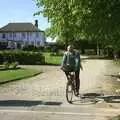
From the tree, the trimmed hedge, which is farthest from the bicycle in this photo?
the trimmed hedge

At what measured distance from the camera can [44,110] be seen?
14.2 metres

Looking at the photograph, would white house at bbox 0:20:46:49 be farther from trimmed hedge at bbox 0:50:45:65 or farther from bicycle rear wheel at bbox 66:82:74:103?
bicycle rear wheel at bbox 66:82:74:103

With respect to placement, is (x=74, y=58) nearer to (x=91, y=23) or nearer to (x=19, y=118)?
(x=91, y=23)

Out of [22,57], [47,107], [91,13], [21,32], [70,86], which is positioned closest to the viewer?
[47,107]

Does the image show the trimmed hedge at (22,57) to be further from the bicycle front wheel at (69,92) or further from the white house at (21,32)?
the white house at (21,32)

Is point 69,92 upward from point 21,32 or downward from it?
downward

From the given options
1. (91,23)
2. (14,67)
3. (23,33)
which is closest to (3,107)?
(91,23)

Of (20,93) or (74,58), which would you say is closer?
(74,58)

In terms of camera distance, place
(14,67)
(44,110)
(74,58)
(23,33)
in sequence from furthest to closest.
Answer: (23,33), (14,67), (74,58), (44,110)

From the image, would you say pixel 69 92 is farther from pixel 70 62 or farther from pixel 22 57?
pixel 22 57

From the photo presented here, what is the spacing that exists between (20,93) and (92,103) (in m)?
4.20

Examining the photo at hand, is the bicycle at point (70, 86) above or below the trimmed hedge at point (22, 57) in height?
above

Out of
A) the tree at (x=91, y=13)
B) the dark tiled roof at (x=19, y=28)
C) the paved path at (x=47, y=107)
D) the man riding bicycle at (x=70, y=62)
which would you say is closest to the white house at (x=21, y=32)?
the dark tiled roof at (x=19, y=28)

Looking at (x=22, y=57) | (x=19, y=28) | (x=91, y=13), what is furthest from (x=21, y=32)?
(x=91, y=13)
